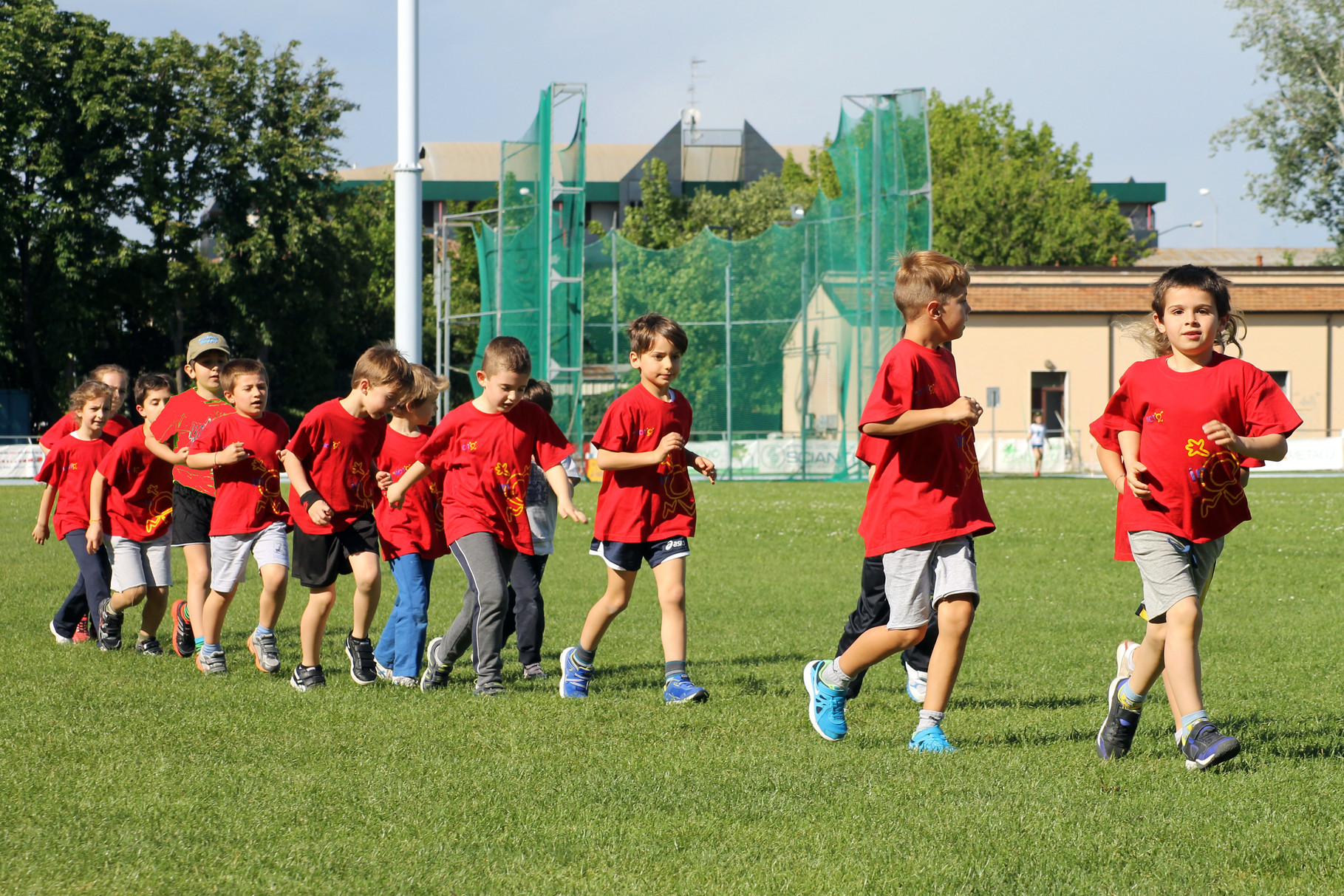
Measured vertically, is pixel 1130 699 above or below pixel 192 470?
below

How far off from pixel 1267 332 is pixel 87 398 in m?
42.9

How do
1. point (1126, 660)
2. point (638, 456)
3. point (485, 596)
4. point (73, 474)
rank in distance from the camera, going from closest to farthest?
point (1126, 660), point (638, 456), point (485, 596), point (73, 474)

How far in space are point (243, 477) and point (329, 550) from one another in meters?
0.69

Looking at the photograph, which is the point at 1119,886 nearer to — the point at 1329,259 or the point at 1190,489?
the point at 1190,489

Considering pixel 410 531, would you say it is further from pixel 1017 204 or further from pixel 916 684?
pixel 1017 204

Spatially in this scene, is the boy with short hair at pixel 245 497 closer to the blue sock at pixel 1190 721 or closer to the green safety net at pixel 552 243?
the blue sock at pixel 1190 721

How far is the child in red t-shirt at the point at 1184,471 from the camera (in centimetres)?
477

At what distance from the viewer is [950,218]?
191 ft

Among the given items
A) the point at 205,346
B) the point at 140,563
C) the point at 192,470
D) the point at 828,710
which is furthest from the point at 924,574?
the point at 140,563

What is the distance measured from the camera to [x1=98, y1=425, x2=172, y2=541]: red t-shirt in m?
8.20

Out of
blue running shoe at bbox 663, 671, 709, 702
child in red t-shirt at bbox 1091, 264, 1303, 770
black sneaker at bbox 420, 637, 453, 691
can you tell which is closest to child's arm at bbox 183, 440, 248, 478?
Answer: black sneaker at bbox 420, 637, 453, 691

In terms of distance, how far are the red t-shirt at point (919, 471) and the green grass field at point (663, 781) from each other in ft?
2.76

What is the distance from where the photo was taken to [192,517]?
7.83 meters

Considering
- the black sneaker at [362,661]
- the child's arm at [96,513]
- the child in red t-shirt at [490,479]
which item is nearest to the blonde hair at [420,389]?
the child in red t-shirt at [490,479]
